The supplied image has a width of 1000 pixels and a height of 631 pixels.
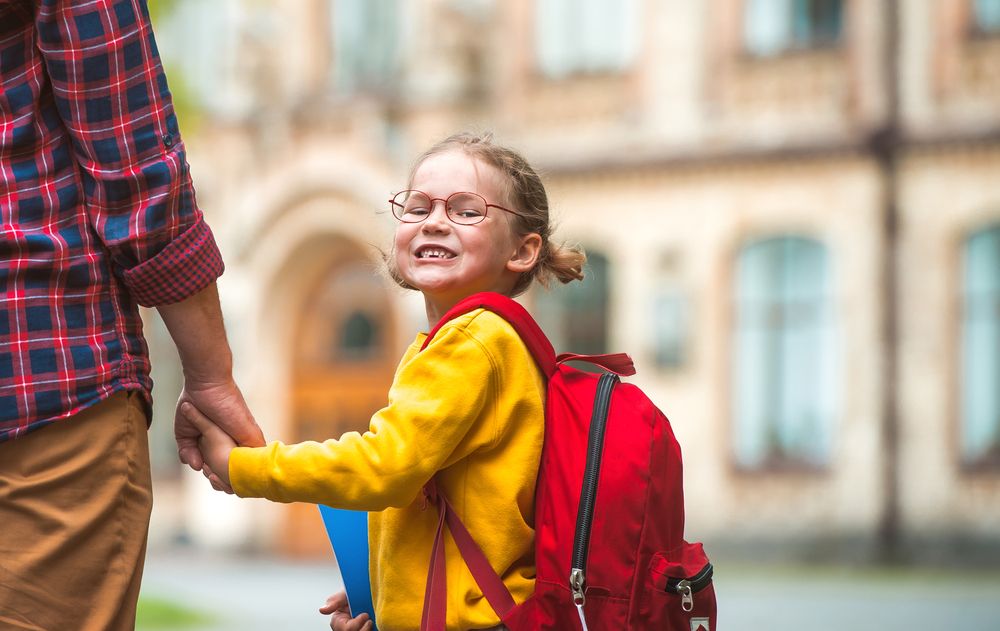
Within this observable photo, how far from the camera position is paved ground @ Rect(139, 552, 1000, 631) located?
10672 millimetres

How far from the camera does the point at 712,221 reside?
1633 centimetres

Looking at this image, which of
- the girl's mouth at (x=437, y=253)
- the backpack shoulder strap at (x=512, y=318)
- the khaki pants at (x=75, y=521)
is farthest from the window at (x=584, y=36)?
the khaki pants at (x=75, y=521)

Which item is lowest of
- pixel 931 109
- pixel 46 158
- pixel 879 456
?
pixel 879 456

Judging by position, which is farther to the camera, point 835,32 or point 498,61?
point 498,61

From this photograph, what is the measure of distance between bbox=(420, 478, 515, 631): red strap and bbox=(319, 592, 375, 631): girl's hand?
255mm

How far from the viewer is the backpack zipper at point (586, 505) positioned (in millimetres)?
2389

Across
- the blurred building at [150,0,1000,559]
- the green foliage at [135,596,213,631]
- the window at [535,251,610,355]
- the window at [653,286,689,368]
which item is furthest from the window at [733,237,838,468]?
the green foliage at [135,596,213,631]

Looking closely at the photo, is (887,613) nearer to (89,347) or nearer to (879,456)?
(879,456)

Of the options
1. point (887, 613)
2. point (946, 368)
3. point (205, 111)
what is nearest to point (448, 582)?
point (887, 613)

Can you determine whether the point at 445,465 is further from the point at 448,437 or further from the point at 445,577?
the point at 445,577

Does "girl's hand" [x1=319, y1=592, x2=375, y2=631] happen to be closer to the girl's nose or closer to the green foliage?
the girl's nose

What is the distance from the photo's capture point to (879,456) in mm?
15164

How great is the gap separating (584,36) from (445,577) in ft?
50.1

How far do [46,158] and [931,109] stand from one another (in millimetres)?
14320
